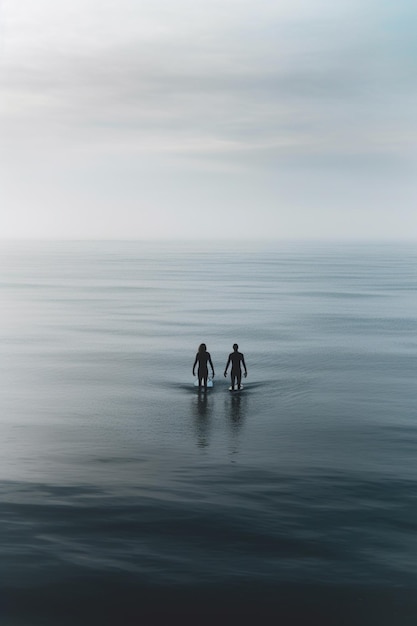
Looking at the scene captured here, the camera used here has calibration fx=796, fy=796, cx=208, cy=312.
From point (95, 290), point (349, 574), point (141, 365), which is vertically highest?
point (95, 290)

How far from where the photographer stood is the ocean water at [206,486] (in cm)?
1326

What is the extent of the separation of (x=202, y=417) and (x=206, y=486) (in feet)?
26.8

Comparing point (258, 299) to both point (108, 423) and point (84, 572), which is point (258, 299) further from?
point (84, 572)

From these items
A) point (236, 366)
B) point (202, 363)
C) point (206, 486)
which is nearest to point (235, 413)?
point (236, 366)

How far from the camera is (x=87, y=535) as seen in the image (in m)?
15.6

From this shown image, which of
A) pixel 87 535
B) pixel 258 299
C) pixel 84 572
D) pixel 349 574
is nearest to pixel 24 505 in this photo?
pixel 87 535

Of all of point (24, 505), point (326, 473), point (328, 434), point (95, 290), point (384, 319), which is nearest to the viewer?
point (24, 505)

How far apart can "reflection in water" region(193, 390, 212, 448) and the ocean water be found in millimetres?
94

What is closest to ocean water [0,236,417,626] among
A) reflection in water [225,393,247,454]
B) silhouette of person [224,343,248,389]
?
reflection in water [225,393,247,454]

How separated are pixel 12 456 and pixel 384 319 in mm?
44660

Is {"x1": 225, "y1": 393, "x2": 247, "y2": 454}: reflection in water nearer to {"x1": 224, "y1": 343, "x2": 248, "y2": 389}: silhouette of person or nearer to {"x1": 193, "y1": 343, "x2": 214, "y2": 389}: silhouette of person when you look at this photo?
{"x1": 224, "y1": 343, "x2": 248, "y2": 389}: silhouette of person

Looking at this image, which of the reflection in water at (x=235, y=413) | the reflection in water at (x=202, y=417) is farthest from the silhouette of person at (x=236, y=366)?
the reflection in water at (x=202, y=417)

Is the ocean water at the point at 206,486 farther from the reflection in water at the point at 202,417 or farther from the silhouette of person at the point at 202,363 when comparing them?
the silhouette of person at the point at 202,363

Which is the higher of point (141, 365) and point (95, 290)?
point (95, 290)
